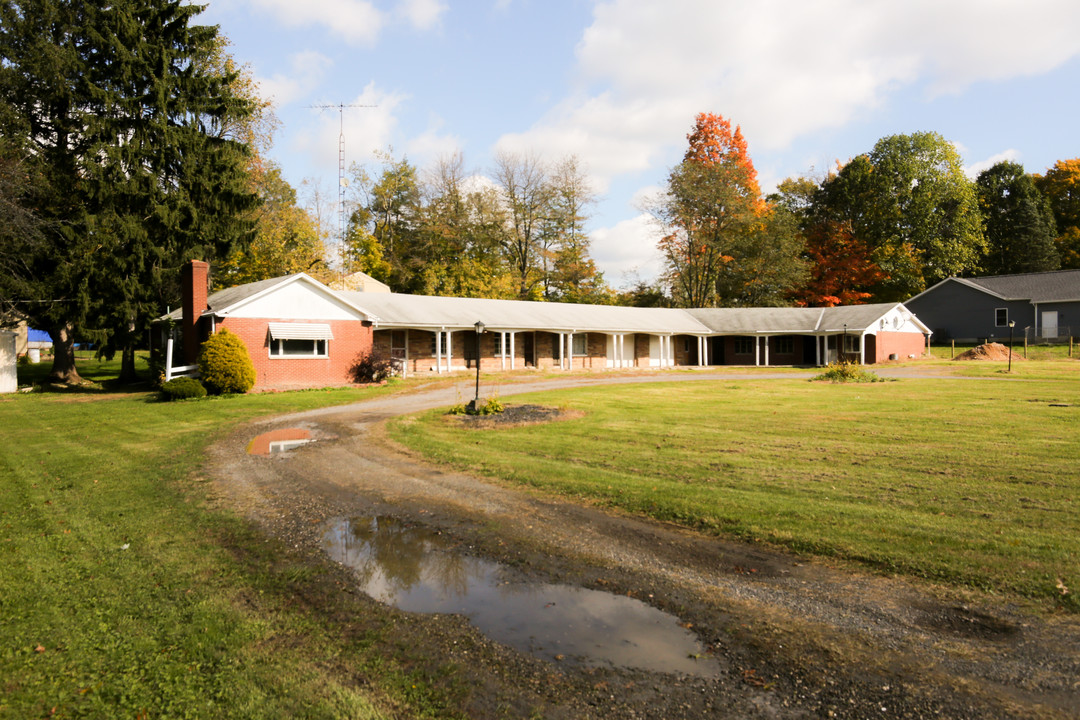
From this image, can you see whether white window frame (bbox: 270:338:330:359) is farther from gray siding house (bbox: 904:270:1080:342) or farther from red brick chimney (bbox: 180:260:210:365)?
gray siding house (bbox: 904:270:1080:342)

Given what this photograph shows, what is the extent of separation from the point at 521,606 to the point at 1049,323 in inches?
2080

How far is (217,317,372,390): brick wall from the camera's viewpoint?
22.6 meters

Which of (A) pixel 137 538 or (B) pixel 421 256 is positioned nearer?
(A) pixel 137 538

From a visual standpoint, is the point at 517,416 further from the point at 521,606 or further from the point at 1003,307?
the point at 1003,307

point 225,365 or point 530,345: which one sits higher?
point 530,345

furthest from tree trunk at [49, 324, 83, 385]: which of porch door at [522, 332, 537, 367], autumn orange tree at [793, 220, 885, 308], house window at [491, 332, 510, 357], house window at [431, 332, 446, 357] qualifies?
autumn orange tree at [793, 220, 885, 308]

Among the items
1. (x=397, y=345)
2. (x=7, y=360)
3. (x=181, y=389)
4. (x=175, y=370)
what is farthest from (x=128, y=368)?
(x=397, y=345)

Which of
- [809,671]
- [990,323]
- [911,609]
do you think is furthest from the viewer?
[990,323]

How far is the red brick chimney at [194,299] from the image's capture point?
23.2 metres

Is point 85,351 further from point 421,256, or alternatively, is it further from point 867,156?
point 867,156

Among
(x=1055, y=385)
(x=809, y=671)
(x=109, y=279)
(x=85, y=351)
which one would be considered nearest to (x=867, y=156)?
(x=1055, y=385)

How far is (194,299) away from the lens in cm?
2325

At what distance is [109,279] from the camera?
2391 centimetres

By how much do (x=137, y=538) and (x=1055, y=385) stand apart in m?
27.2
